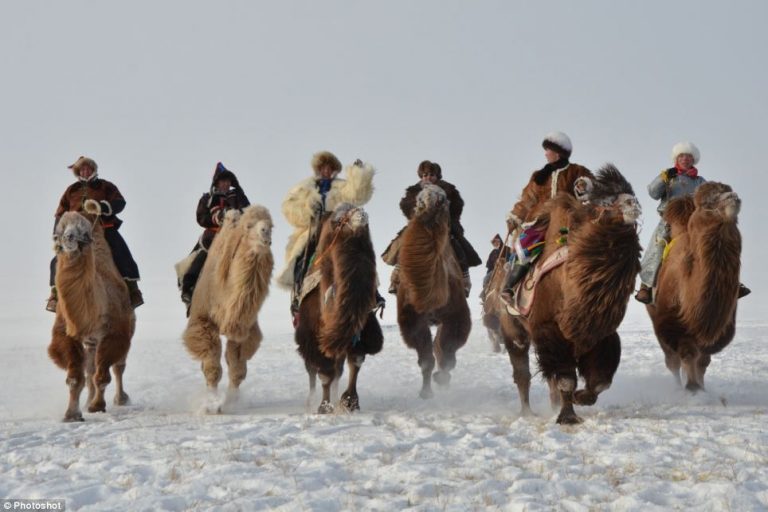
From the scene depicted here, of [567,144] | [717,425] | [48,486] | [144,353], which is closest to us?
[48,486]

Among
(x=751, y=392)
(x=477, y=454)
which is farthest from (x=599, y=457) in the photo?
(x=751, y=392)

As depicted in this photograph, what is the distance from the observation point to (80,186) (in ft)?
35.2

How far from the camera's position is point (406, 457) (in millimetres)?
5984

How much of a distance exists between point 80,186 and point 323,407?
14.7 ft

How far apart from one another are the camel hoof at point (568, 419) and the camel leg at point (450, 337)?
4.05 metres

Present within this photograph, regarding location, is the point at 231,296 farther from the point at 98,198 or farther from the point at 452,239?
the point at 452,239

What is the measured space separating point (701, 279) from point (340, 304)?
353 cm

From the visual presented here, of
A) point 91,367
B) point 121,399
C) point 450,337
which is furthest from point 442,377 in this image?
point 91,367

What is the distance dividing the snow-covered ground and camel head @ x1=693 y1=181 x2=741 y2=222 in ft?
6.05

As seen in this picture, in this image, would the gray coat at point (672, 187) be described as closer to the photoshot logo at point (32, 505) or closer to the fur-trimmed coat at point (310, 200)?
the fur-trimmed coat at point (310, 200)

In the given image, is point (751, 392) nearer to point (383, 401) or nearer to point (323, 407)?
point (383, 401)

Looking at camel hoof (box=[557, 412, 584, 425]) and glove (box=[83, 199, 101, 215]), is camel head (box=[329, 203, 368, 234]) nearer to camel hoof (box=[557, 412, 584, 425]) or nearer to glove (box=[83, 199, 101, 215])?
camel hoof (box=[557, 412, 584, 425])

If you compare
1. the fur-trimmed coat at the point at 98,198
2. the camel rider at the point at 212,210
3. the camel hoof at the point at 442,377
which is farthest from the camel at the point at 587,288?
the fur-trimmed coat at the point at 98,198

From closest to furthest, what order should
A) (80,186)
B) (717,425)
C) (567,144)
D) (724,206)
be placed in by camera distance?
(717,425) < (724,206) < (567,144) < (80,186)
